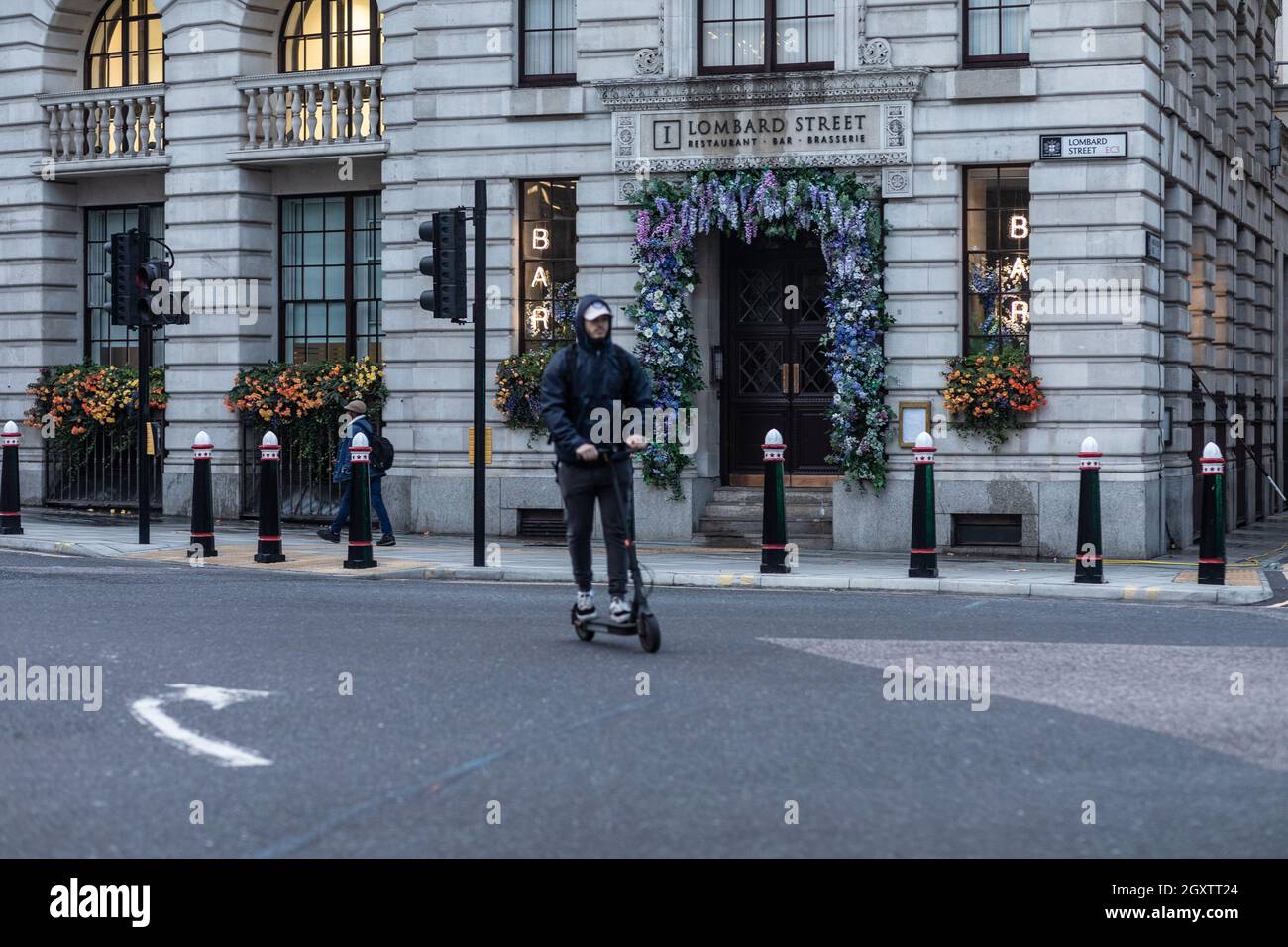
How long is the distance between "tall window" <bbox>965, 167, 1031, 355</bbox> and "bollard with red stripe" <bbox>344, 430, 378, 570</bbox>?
6.79 meters

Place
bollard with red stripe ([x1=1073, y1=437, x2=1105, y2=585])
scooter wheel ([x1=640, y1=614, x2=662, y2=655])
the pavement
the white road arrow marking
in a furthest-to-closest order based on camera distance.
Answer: bollard with red stripe ([x1=1073, y1=437, x2=1105, y2=585]) → the pavement → scooter wheel ([x1=640, y1=614, x2=662, y2=655]) → the white road arrow marking

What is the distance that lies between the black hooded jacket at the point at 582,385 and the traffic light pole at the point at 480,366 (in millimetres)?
6126

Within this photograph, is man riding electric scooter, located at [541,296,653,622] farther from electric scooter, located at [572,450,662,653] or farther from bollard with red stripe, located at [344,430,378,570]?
bollard with red stripe, located at [344,430,378,570]

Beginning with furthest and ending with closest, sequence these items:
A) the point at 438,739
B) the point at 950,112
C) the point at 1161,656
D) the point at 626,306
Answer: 1. the point at 626,306
2. the point at 950,112
3. the point at 1161,656
4. the point at 438,739

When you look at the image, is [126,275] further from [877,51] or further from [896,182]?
[877,51]

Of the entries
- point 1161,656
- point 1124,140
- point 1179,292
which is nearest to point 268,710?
point 1161,656

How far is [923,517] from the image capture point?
16.2 metres

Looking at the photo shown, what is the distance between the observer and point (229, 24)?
2414 centimetres

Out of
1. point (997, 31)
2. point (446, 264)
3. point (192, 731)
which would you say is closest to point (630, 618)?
point (192, 731)

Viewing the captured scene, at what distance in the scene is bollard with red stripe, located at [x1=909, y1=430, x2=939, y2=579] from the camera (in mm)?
16156

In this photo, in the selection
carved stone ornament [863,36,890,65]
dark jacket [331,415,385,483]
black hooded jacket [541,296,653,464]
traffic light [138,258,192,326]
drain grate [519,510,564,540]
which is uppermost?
carved stone ornament [863,36,890,65]

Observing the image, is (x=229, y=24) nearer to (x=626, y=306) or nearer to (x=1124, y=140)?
(x=626, y=306)

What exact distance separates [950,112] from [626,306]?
166 inches


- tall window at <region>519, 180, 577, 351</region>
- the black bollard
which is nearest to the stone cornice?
tall window at <region>519, 180, 577, 351</region>
